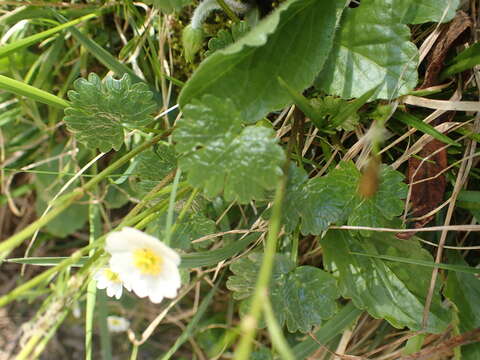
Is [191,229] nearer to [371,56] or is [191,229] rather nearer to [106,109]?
[106,109]

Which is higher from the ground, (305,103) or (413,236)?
(305,103)

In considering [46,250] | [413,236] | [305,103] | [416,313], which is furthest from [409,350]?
[46,250]

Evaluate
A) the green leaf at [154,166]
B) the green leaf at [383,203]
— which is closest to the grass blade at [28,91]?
the green leaf at [154,166]

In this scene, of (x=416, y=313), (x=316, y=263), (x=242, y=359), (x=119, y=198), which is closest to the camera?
(x=242, y=359)

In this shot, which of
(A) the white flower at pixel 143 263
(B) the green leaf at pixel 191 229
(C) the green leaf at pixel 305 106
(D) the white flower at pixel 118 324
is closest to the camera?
(A) the white flower at pixel 143 263

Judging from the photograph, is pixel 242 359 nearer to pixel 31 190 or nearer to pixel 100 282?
pixel 100 282

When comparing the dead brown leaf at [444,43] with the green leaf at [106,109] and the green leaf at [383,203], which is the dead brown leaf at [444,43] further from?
the green leaf at [106,109]

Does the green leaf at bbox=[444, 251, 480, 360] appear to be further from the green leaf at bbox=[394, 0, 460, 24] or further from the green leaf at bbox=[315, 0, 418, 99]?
the green leaf at bbox=[394, 0, 460, 24]
